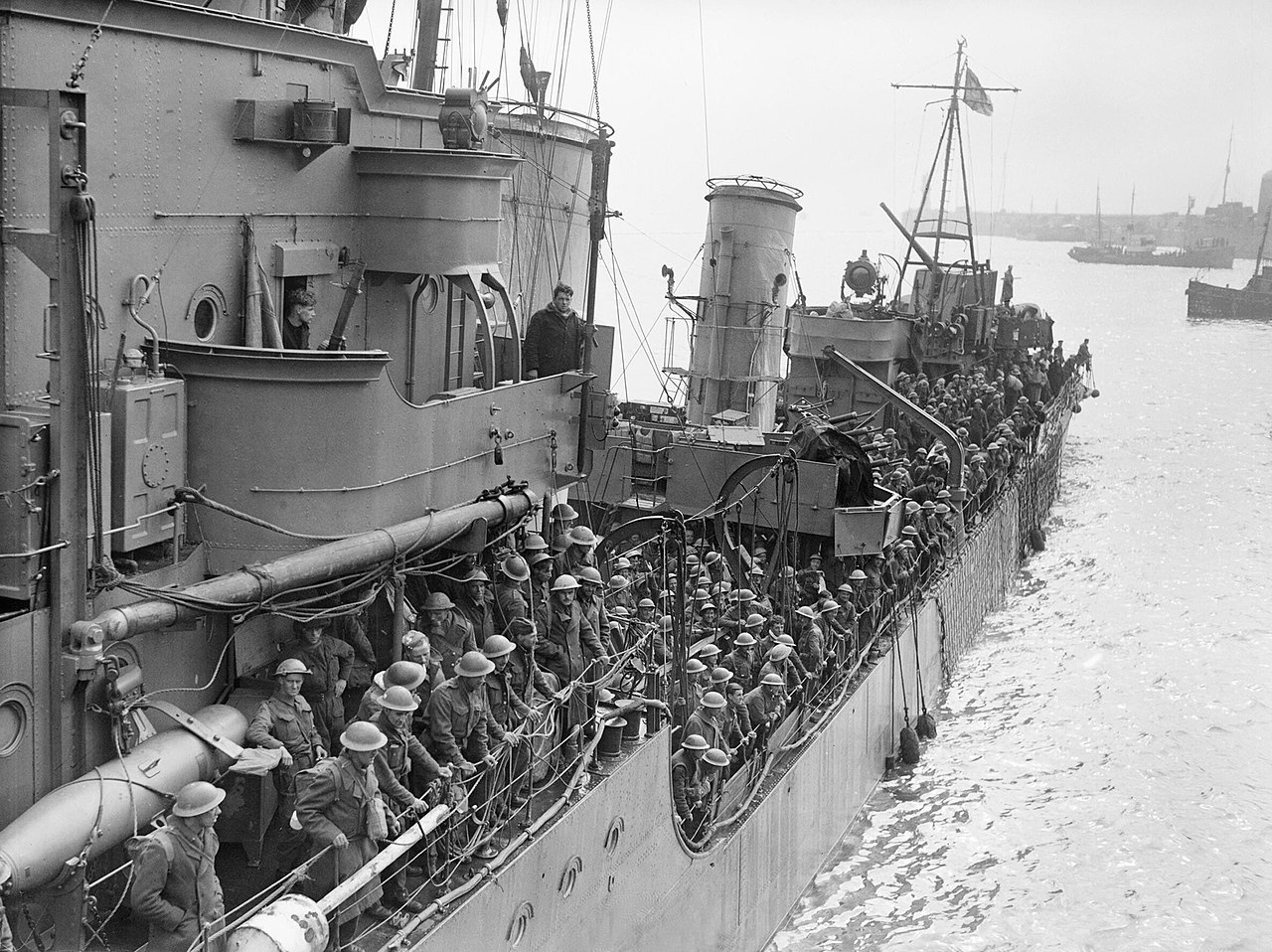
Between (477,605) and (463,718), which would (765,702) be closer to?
(477,605)

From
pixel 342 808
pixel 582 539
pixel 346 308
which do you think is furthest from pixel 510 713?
pixel 346 308

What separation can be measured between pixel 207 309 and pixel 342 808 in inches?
128

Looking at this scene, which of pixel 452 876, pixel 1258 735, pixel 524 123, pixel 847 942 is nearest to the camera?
pixel 452 876

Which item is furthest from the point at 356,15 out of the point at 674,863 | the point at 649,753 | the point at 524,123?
the point at 524,123

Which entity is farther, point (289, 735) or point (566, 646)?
point (566, 646)

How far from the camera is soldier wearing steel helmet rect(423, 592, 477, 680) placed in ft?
27.8

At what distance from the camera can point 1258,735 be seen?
19.5 metres

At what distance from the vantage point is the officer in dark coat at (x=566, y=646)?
9445 millimetres

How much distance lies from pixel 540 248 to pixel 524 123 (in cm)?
205

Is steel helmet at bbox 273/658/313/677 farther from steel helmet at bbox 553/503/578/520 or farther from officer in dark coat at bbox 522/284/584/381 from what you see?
officer in dark coat at bbox 522/284/584/381

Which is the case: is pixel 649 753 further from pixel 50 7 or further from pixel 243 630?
pixel 50 7

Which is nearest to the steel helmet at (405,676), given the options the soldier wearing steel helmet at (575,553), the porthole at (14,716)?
the porthole at (14,716)

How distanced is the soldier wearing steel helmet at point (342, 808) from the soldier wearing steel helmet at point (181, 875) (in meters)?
0.53

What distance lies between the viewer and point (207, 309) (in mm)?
8117
